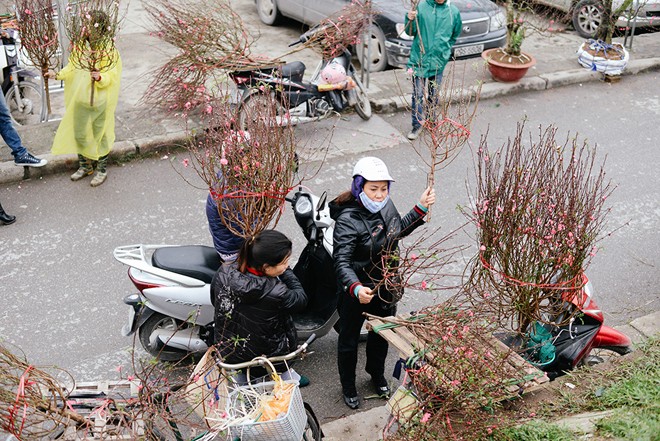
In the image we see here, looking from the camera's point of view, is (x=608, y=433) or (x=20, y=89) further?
(x=20, y=89)

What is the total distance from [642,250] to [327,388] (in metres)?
3.23

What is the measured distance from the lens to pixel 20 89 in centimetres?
835

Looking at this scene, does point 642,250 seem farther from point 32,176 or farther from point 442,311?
point 32,176

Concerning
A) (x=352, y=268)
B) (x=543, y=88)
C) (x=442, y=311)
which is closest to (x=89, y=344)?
(x=352, y=268)

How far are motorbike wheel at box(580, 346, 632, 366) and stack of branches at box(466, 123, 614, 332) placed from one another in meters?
0.53

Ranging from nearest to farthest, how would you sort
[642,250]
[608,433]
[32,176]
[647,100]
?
[608,433] → [642,250] → [32,176] → [647,100]

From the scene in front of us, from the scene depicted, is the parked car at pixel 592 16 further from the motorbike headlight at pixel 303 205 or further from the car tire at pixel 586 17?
the motorbike headlight at pixel 303 205

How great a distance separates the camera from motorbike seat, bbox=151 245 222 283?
4703 millimetres

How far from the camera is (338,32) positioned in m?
7.78

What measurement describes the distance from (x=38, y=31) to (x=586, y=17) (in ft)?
27.1

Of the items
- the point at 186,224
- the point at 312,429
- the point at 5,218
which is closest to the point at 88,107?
the point at 5,218

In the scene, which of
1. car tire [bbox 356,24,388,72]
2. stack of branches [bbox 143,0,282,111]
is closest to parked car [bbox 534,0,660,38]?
car tire [bbox 356,24,388,72]

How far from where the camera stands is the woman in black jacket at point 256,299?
13.0 ft

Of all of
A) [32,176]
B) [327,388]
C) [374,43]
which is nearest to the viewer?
[327,388]
